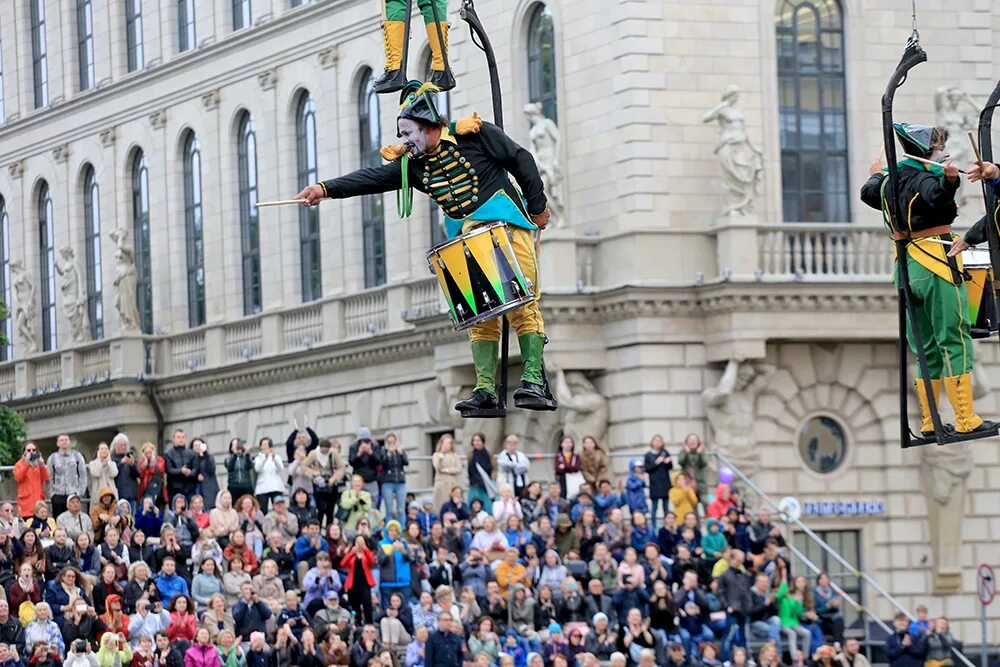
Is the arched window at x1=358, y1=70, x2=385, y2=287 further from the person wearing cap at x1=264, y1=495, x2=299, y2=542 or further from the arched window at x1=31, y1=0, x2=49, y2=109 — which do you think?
the person wearing cap at x1=264, y1=495, x2=299, y2=542

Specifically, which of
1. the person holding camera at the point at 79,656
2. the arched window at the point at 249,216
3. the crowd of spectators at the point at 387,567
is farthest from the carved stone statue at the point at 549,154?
the person holding camera at the point at 79,656

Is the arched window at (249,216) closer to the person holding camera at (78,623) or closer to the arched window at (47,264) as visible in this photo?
the arched window at (47,264)

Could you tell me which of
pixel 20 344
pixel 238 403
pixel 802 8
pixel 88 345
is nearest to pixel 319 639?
pixel 802 8

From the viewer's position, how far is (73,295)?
6838 cm

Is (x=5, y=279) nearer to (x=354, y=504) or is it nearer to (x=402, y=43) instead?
(x=354, y=504)

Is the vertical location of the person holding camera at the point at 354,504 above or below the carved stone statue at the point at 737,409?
below

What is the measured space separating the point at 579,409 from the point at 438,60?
2993 centimetres

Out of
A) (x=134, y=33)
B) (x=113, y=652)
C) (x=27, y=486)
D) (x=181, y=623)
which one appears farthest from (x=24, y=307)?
(x=113, y=652)

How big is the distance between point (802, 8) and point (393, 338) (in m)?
10.5

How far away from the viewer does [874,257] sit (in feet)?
162

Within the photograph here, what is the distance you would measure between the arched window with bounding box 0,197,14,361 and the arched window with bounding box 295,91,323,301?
13.3 meters

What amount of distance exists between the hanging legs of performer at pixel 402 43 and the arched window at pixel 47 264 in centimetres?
5151

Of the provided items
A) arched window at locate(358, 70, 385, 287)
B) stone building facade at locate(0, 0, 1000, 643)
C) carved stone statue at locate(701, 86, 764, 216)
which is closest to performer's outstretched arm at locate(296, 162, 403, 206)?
stone building facade at locate(0, 0, 1000, 643)

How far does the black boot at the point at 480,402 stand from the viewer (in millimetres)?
20969
